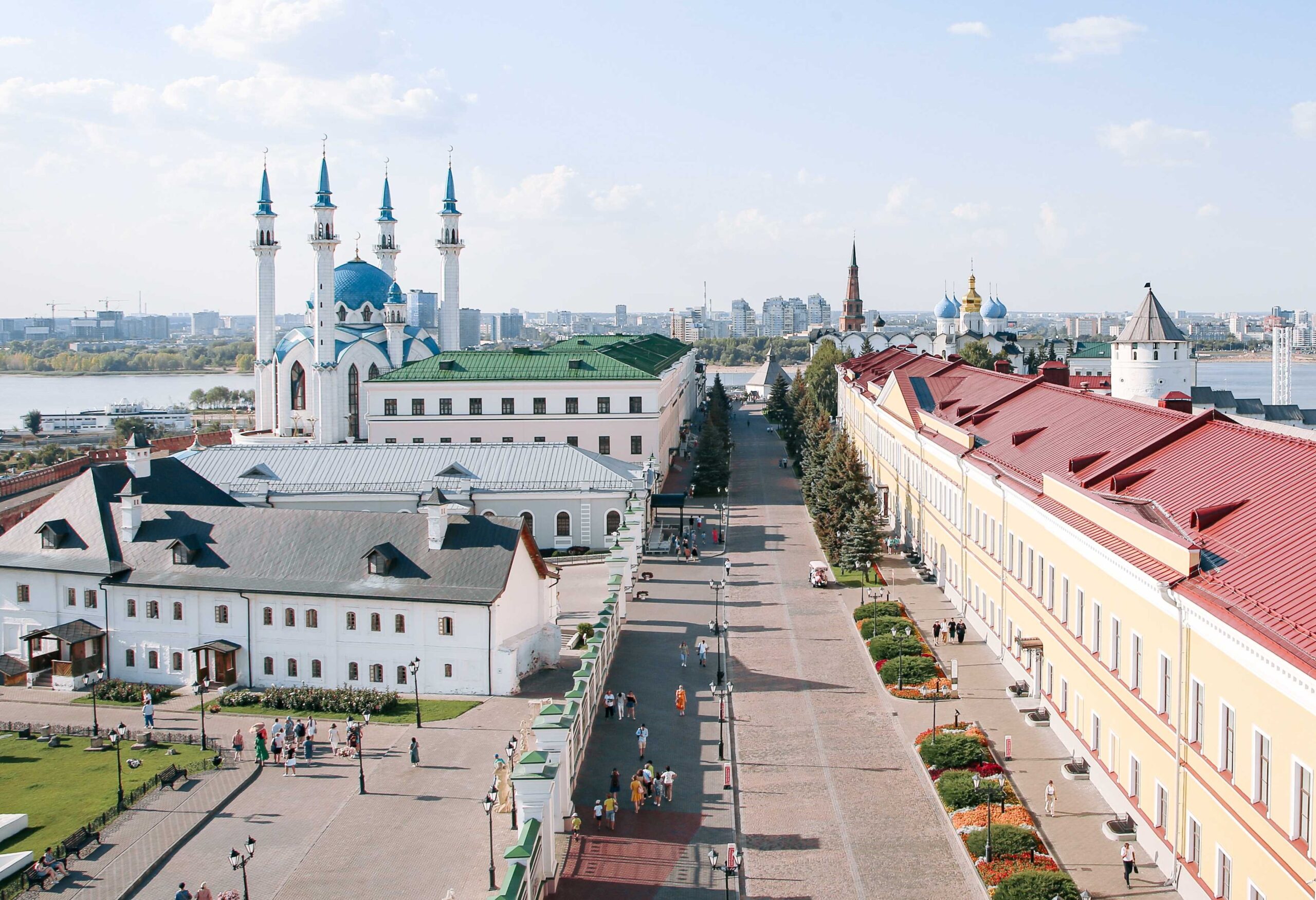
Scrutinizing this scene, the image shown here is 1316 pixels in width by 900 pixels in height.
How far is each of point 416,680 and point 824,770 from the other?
10.1m

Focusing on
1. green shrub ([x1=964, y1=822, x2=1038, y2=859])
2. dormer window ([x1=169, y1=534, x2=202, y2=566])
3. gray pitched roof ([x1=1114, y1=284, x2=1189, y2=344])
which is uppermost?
gray pitched roof ([x1=1114, y1=284, x2=1189, y2=344])

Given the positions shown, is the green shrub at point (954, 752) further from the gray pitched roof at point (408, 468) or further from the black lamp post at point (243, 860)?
the gray pitched roof at point (408, 468)

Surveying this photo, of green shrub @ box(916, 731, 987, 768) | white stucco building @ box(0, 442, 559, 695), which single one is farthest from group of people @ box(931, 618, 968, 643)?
white stucco building @ box(0, 442, 559, 695)

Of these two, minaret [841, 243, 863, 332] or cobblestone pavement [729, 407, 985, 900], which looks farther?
minaret [841, 243, 863, 332]

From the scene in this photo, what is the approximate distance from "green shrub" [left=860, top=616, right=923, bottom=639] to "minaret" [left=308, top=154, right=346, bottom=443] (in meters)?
39.2

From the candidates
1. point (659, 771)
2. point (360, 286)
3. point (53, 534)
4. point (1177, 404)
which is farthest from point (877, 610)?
point (360, 286)

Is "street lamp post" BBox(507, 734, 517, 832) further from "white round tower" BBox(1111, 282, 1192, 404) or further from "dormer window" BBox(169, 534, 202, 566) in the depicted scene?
"white round tower" BBox(1111, 282, 1192, 404)

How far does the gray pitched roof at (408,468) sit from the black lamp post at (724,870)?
27774 millimetres

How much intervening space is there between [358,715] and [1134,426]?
1905 centimetres

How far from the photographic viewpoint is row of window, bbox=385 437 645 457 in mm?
61031

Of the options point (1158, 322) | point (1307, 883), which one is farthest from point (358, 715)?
point (1158, 322)

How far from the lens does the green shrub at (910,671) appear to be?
28.6 meters

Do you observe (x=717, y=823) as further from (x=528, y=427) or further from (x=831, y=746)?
(x=528, y=427)

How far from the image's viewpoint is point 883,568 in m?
43.0
